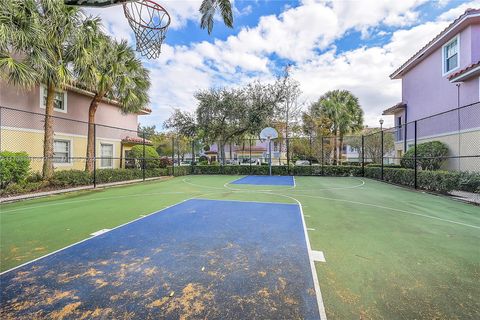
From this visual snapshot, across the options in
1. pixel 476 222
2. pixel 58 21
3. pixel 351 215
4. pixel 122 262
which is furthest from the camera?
pixel 58 21

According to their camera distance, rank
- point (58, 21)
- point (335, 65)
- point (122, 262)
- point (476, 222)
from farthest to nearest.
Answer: point (335, 65) < point (58, 21) < point (476, 222) < point (122, 262)

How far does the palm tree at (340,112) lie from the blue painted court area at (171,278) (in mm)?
18691

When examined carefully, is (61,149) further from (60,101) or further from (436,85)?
(436,85)

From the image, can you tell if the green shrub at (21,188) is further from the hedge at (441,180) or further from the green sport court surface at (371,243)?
the hedge at (441,180)

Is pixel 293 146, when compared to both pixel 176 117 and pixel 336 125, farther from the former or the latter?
pixel 176 117

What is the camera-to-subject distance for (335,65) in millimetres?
15055

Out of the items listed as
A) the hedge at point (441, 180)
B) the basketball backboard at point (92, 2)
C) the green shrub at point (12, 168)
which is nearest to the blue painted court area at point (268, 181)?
the hedge at point (441, 180)

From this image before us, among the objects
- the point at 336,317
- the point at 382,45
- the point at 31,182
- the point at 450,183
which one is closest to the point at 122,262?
the point at 336,317

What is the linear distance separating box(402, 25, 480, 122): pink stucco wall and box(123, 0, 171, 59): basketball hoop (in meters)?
12.6

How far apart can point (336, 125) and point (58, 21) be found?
20.8m

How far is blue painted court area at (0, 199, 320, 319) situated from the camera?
6.91 feet

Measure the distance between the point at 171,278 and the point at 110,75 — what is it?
1186 cm

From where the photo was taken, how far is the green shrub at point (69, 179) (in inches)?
384

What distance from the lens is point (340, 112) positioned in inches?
834
